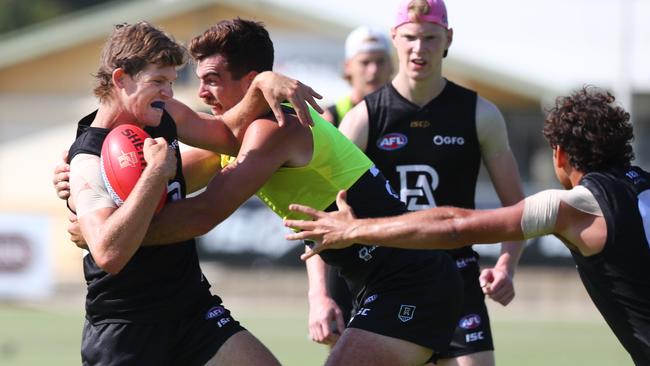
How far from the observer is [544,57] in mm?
29312

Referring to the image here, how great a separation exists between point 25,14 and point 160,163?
5027 cm

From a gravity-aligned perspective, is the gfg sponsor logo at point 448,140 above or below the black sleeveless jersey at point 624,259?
above

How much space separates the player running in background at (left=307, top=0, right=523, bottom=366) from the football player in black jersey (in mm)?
1656

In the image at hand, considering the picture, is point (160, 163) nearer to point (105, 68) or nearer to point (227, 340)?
point (105, 68)

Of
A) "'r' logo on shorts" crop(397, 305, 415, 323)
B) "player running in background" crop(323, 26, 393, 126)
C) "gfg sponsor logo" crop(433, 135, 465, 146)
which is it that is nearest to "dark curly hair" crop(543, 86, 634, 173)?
"'r' logo on shorts" crop(397, 305, 415, 323)

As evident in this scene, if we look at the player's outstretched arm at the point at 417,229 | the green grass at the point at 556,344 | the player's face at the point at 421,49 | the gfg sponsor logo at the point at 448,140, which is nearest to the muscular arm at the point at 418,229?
the player's outstretched arm at the point at 417,229

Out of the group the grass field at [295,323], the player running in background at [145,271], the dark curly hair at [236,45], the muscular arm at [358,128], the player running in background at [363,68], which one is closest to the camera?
the player running in background at [145,271]

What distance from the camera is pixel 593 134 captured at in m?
5.32

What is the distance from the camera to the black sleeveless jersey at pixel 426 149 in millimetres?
6973

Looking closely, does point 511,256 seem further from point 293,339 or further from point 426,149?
point 293,339

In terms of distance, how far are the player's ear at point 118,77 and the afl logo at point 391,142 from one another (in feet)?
6.71

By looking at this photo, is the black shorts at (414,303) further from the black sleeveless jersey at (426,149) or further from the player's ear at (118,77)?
the player's ear at (118,77)

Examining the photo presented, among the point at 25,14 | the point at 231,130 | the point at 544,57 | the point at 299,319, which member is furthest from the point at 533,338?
the point at 25,14

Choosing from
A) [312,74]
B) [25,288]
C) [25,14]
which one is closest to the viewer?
[25,288]
